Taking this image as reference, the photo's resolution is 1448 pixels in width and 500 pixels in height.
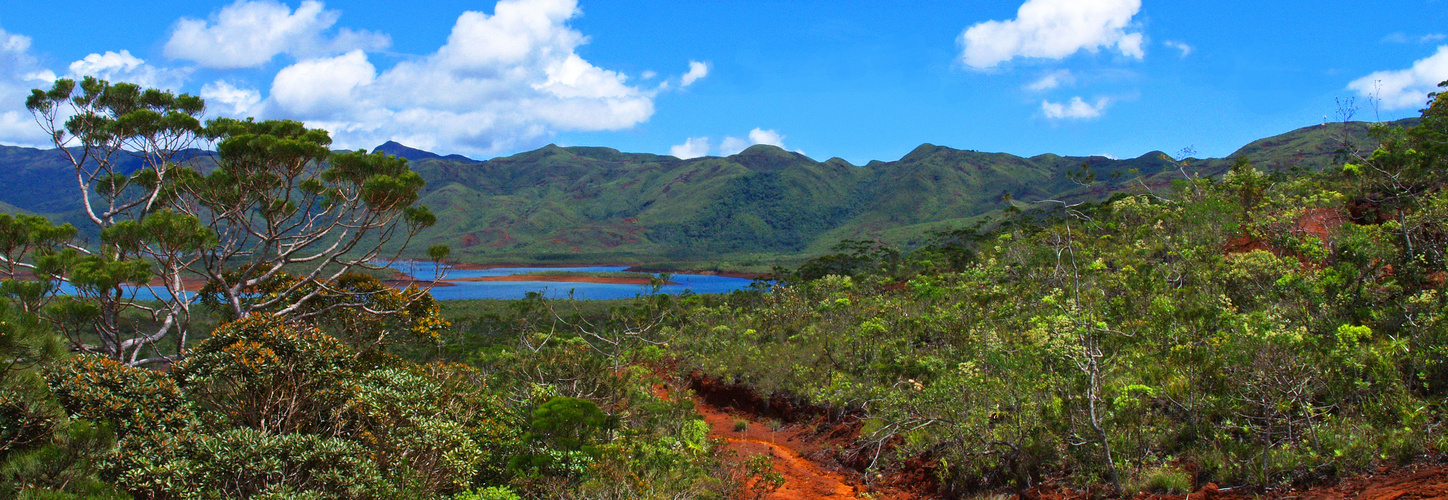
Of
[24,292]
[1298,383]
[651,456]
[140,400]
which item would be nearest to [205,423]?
→ [140,400]

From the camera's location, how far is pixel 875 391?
11711 mm

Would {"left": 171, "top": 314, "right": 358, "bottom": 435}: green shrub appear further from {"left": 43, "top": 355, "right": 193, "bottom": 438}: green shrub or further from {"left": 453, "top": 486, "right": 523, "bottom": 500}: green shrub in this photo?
{"left": 453, "top": 486, "right": 523, "bottom": 500}: green shrub

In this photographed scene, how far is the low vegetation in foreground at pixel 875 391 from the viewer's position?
521 centimetres

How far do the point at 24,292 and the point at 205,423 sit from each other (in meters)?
3.21

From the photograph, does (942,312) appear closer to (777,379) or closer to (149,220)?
(777,379)

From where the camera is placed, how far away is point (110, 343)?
28.1ft

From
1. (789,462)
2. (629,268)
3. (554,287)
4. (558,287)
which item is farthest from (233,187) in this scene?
(629,268)

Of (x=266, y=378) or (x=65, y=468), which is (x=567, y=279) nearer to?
(x=266, y=378)

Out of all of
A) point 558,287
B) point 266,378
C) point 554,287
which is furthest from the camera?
point 558,287

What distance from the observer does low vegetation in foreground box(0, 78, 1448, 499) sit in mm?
5211

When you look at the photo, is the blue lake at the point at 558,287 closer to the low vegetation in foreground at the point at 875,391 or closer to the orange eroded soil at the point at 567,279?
the orange eroded soil at the point at 567,279

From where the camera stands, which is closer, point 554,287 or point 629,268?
point 554,287

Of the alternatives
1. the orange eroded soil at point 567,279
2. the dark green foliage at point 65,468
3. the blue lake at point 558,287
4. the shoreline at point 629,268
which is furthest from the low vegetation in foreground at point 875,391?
the shoreline at point 629,268

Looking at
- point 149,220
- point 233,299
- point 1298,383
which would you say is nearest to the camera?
point 1298,383
